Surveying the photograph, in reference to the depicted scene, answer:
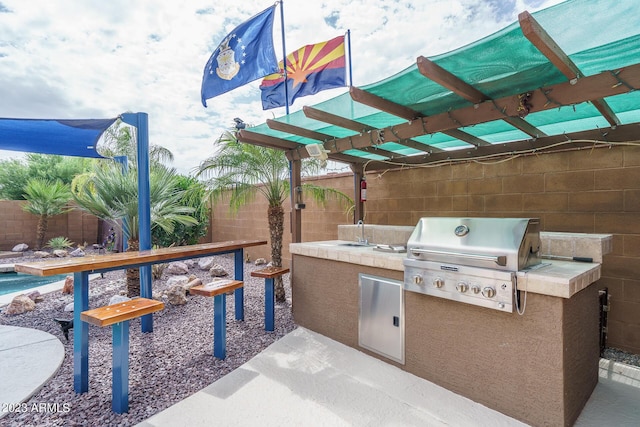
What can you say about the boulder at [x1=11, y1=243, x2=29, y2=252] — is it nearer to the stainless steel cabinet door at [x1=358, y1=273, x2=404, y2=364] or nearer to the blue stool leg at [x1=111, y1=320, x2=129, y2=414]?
the blue stool leg at [x1=111, y1=320, x2=129, y2=414]

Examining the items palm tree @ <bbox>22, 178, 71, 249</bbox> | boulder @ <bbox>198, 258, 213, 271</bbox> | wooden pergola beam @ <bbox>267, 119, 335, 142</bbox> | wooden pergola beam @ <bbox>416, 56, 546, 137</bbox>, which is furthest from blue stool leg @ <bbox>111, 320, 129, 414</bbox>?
palm tree @ <bbox>22, 178, 71, 249</bbox>

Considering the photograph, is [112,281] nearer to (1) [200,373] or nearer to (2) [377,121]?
(1) [200,373]

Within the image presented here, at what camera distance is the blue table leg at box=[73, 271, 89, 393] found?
2621 millimetres

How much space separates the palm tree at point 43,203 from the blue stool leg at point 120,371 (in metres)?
10.9

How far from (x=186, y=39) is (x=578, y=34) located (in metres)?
5.60

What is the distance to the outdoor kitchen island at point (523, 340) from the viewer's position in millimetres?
2002

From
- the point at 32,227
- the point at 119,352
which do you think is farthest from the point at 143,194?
the point at 32,227

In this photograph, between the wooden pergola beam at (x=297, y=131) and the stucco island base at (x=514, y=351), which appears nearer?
the stucco island base at (x=514, y=351)

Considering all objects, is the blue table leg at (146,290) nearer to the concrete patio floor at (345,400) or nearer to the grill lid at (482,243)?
the concrete patio floor at (345,400)

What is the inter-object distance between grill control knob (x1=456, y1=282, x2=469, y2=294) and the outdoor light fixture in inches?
99.9

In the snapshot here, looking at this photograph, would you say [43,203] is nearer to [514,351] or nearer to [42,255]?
A: [42,255]

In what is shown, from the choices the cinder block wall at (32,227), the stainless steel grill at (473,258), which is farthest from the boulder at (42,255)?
the stainless steel grill at (473,258)

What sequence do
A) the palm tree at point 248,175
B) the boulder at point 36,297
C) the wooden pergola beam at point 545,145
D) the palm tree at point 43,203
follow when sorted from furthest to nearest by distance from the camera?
the palm tree at point 43,203 < the boulder at point 36,297 < the palm tree at point 248,175 < the wooden pergola beam at point 545,145

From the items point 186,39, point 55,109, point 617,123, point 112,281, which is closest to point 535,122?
point 617,123
